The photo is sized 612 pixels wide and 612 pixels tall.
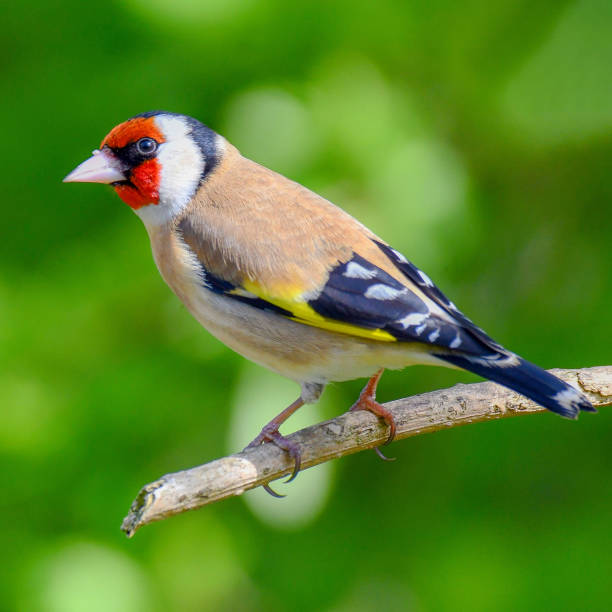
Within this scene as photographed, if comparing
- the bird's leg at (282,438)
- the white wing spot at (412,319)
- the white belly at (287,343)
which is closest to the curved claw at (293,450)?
the bird's leg at (282,438)

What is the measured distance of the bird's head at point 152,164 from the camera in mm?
3379

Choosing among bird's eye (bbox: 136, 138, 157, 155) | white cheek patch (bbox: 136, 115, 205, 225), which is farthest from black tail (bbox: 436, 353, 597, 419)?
bird's eye (bbox: 136, 138, 157, 155)

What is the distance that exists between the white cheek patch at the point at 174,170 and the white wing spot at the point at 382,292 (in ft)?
2.36

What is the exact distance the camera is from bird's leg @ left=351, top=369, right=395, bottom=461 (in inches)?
130

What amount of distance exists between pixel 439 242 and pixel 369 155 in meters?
0.40

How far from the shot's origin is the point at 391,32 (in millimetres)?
3896

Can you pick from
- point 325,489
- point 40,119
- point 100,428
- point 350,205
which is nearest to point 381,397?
point 325,489

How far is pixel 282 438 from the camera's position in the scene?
3121 mm

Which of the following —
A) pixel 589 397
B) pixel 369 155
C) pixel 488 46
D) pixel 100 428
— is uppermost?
pixel 488 46

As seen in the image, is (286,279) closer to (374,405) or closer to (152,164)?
(374,405)

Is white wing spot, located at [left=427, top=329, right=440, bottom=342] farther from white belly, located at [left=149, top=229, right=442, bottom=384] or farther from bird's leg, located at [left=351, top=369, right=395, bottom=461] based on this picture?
bird's leg, located at [left=351, top=369, right=395, bottom=461]

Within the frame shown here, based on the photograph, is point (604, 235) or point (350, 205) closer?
point (350, 205)

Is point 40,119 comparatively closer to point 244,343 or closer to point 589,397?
point 244,343

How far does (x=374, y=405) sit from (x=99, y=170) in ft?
3.86
